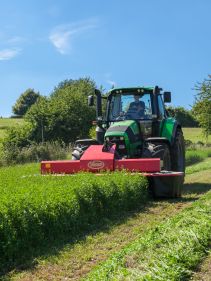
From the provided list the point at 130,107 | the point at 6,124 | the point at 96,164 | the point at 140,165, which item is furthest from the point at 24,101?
the point at 140,165

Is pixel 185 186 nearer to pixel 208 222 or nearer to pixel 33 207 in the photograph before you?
pixel 208 222

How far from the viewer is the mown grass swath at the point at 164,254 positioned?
4688 millimetres

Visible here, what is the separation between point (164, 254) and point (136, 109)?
7144 mm

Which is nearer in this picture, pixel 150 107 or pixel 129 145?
pixel 129 145

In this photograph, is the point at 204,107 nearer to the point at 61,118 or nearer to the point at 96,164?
the point at 61,118

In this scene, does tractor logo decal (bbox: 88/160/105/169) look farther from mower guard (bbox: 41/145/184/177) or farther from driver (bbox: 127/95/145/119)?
driver (bbox: 127/95/145/119)

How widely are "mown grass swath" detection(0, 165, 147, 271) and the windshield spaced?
8.55ft

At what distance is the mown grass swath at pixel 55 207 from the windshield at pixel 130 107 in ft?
→ 8.55

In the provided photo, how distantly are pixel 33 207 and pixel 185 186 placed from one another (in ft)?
25.8

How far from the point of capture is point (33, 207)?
21.0 feet

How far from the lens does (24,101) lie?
9431cm

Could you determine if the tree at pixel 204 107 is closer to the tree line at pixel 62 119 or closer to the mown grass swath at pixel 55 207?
the tree line at pixel 62 119

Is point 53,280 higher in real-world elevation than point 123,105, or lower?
lower

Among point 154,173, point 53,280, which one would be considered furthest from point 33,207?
point 154,173
